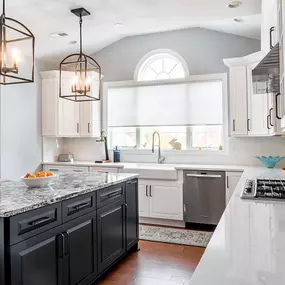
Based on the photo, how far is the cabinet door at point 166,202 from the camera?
14.8 ft

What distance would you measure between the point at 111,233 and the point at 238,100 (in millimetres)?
2700

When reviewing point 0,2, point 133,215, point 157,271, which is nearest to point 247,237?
point 157,271

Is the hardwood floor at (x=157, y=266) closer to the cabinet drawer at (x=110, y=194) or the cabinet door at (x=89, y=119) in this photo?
the cabinet drawer at (x=110, y=194)

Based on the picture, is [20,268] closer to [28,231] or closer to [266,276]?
[28,231]

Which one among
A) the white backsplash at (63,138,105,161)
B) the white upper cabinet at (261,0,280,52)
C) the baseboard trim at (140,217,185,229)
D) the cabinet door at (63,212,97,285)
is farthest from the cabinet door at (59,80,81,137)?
the white upper cabinet at (261,0,280,52)

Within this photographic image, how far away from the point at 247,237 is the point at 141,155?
14.0 feet

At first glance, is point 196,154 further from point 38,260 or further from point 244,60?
point 38,260

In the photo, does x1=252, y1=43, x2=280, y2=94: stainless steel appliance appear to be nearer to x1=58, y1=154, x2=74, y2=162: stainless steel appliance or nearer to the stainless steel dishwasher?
the stainless steel dishwasher

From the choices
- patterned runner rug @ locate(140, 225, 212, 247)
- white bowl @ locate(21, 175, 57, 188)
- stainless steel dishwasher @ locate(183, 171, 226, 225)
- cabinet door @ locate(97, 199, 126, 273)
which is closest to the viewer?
white bowl @ locate(21, 175, 57, 188)

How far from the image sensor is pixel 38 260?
1.96 metres

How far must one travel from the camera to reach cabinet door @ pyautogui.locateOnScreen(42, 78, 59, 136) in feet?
17.6

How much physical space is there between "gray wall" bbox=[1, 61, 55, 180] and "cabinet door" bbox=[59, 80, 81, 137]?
0.43 metres

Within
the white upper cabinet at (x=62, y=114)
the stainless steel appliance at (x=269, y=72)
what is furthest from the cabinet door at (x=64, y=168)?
the stainless steel appliance at (x=269, y=72)

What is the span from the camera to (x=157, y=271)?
305 cm
